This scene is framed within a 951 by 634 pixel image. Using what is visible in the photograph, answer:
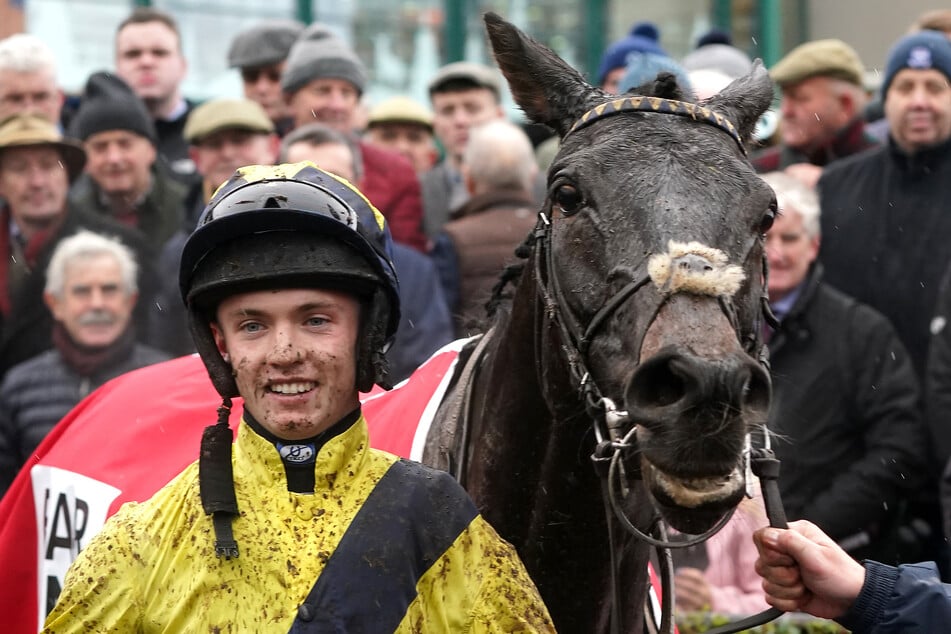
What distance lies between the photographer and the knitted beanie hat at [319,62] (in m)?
7.12

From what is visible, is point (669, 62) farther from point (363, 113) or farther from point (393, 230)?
point (363, 113)

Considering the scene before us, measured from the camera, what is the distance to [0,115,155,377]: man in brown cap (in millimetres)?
6207

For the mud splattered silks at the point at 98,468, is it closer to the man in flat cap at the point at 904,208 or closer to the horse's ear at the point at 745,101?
the horse's ear at the point at 745,101

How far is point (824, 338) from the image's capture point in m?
5.43

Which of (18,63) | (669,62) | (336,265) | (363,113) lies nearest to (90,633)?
(336,265)

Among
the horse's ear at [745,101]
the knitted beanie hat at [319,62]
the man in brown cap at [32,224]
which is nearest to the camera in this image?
the horse's ear at [745,101]

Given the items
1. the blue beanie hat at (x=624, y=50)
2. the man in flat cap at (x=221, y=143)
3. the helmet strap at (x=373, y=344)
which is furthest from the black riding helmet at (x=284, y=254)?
the blue beanie hat at (x=624, y=50)

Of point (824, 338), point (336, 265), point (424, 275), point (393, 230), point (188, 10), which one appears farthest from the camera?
point (188, 10)

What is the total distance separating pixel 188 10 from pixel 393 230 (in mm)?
4322

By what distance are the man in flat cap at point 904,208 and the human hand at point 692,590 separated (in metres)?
1.17

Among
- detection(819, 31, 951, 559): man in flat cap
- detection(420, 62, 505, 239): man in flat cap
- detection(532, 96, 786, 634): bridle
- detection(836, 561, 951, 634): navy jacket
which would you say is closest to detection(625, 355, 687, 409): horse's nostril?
detection(532, 96, 786, 634): bridle

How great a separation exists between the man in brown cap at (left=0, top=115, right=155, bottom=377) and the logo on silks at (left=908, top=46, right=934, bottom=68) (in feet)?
11.1

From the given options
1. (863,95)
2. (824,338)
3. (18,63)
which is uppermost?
(18,63)

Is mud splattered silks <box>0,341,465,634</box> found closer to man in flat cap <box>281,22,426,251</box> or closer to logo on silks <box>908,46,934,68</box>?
man in flat cap <box>281,22,426,251</box>
